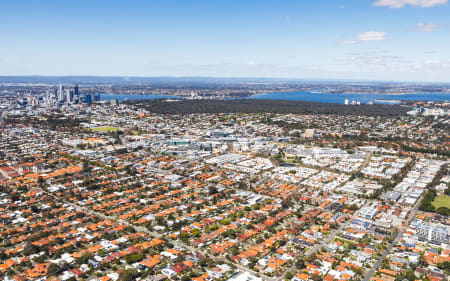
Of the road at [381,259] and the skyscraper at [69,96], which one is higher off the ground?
the skyscraper at [69,96]

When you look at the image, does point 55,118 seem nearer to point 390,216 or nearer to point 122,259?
point 122,259

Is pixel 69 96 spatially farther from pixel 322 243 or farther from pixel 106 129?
pixel 322 243

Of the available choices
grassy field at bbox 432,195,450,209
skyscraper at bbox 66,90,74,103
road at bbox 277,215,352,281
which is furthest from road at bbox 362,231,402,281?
skyscraper at bbox 66,90,74,103

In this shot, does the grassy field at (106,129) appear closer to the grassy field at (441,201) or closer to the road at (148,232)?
the road at (148,232)

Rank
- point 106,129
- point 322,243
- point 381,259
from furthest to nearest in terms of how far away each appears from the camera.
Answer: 1. point 106,129
2. point 322,243
3. point 381,259

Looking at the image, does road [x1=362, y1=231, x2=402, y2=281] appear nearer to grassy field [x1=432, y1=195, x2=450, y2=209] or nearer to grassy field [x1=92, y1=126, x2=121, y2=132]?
grassy field [x1=432, y1=195, x2=450, y2=209]

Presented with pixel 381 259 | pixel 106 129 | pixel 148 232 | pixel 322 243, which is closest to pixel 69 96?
pixel 106 129

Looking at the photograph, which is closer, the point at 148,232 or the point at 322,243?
the point at 322,243

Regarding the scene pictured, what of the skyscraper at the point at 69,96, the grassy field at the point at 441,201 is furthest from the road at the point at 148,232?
the skyscraper at the point at 69,96

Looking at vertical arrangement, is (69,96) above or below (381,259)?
above
